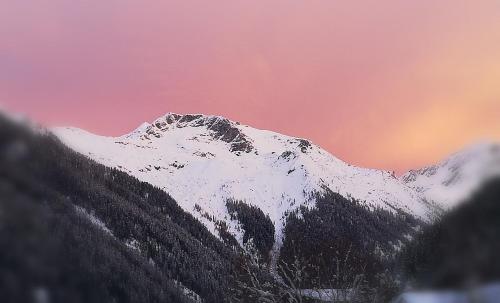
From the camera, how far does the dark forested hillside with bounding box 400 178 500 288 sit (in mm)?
6789

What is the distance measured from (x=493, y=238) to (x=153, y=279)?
5713 inches

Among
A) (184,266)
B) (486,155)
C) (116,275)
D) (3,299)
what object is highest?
(184,266)

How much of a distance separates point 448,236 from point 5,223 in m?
6.80

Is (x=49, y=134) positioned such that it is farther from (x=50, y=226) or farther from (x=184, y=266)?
(x=184, y=266)

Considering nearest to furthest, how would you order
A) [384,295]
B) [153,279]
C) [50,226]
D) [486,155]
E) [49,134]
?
[486,155]
[50,226]
[49,134]
[384,295]
[153,279]

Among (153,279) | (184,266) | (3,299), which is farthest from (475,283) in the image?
(184,266)

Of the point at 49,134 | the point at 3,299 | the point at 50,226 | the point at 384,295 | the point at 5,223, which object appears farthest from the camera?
the point at 384,295

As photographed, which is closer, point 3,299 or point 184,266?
point 3,299

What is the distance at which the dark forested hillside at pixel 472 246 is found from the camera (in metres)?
6.79

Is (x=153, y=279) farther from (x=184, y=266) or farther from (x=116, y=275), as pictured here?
(x=116, y=275)

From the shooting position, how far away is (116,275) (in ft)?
348

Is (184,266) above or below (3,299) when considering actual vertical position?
above

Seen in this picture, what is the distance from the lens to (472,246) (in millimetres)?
6988

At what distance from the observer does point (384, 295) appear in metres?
20.7
